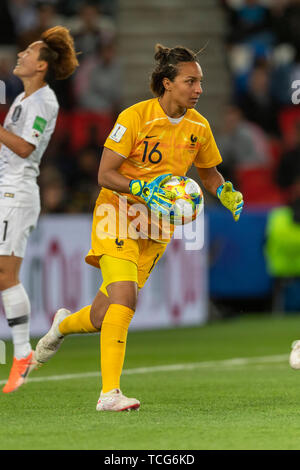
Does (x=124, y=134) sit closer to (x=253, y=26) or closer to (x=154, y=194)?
(x=154, y=194)

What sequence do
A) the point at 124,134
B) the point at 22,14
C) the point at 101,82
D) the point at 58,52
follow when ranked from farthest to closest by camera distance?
the point at 22,14, the point at 101,82, the point at 58,52, the point at 124,134

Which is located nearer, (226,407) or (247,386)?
(226,407)

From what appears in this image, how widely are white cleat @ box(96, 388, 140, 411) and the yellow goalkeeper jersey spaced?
1.22 m

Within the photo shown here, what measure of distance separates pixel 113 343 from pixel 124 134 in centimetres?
127

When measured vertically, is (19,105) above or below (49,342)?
above

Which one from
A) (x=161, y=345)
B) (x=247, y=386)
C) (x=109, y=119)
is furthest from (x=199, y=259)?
(x=247, y=386)

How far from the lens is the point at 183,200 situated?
671 centimetres

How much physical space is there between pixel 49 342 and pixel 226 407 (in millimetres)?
1463

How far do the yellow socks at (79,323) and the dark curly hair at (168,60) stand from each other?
1519mm

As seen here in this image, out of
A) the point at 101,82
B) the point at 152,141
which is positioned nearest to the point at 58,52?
the point at 152,141

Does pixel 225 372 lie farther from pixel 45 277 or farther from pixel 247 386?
pixel 45 277

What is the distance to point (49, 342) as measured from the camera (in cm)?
774

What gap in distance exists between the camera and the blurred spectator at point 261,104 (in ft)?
58.2

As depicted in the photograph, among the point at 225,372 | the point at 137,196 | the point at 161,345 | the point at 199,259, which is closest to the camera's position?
the point at 137,196
